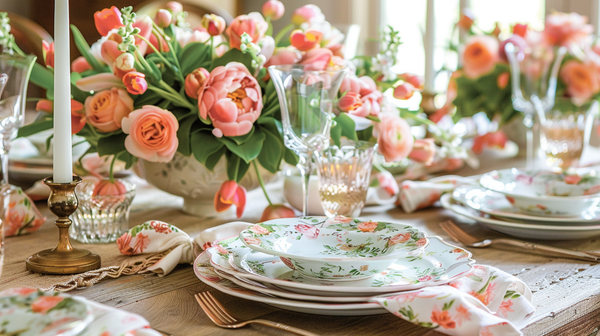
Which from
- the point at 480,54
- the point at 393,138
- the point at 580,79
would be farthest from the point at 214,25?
the point at 580,79

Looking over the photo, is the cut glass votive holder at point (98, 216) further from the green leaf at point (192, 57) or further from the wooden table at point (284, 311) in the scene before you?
the green leaf at point (192, 57)

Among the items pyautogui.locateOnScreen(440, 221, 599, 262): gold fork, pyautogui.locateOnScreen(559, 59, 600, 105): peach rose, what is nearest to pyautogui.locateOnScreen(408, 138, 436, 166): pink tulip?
pyautogui.locateOnScreen(440, 221, 599, 262): gold fork

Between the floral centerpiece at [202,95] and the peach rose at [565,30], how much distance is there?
3.10 feet

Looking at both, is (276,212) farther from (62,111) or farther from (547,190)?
(547,190)

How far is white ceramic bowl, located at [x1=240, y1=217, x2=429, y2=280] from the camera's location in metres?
0.60

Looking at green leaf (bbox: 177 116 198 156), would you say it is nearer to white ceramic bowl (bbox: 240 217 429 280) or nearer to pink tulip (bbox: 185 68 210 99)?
pink tulip (bbox: 185 68 210 99)

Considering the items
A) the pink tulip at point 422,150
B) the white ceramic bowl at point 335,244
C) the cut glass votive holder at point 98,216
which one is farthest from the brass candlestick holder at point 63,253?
the pink tulip at point 422,150

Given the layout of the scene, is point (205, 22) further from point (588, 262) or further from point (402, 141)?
point (588, 262)

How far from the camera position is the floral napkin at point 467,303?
54cm

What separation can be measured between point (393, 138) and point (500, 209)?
0.22 metres

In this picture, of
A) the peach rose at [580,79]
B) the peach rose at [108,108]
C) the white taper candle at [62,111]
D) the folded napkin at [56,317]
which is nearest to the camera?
the folded napkin at [56,317]

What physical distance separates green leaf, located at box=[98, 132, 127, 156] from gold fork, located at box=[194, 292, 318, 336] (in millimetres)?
391

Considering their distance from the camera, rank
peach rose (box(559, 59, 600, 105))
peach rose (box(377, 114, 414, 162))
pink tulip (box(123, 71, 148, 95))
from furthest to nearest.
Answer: peach rose (box(559, 59, 600, 105)), peach rose (box(377, 114, 414, 162)), pink tulip (box(123, 71, 148, 95))

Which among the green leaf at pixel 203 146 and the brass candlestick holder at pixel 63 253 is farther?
the green leaf at pixel 203 146
